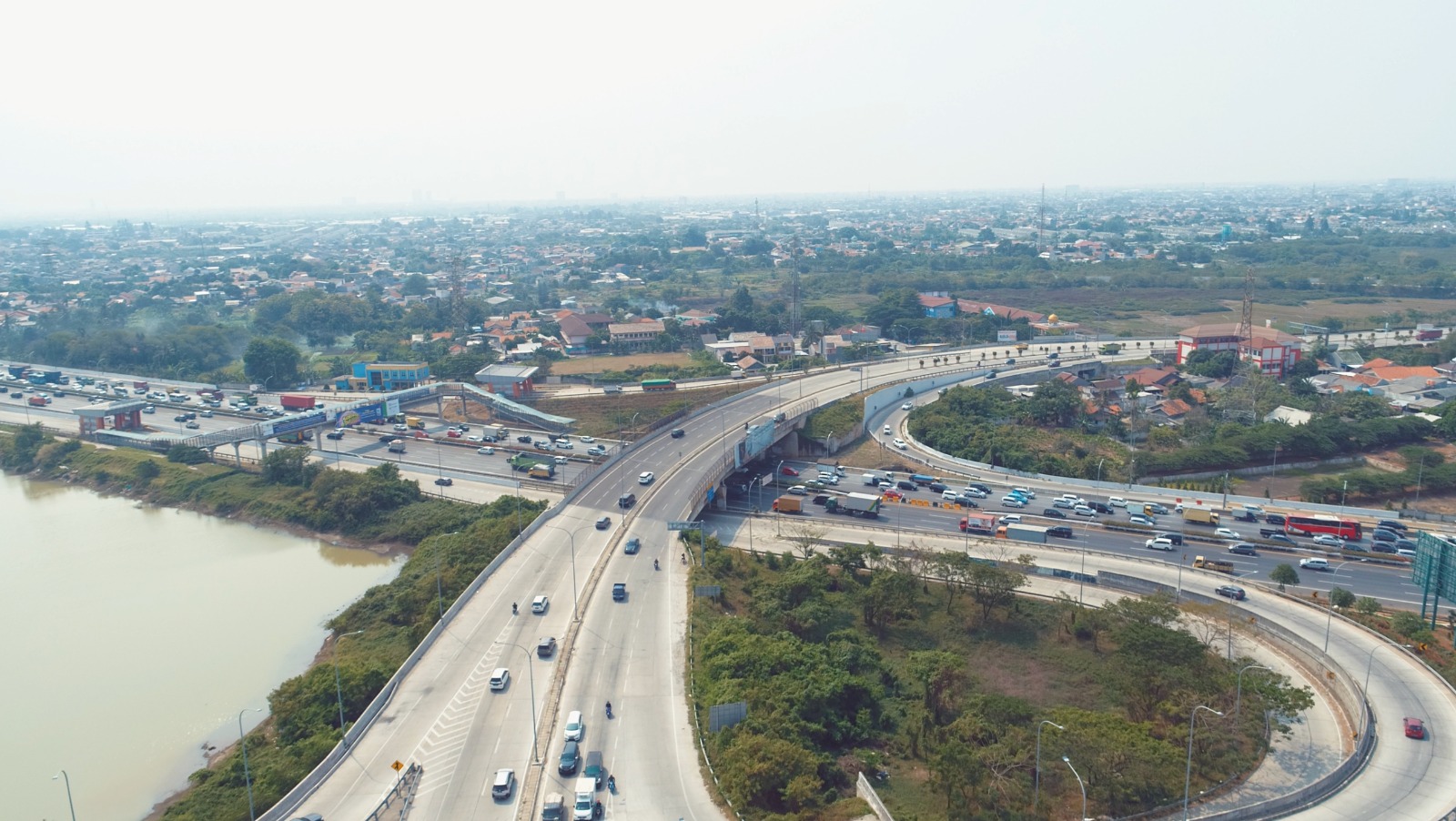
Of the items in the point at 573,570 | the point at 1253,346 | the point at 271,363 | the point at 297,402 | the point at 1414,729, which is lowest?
the point at 1414,729

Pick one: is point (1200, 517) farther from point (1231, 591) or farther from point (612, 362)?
point (612, 362)

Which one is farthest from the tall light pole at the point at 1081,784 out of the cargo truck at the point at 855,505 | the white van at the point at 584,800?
the cargo truck at the point at 855,505

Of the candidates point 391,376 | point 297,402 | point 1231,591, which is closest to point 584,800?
point 1231,591

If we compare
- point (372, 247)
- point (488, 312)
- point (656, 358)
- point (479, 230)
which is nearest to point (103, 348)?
point (488, 312)

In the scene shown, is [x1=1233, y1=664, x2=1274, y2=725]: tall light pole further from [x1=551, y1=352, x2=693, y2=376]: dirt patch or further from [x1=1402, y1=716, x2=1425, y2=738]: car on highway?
[x1=551, y1=352, x2=693, y2=376]: dirt patch

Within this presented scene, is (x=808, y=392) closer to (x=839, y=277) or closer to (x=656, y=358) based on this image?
(x=656, y=358)

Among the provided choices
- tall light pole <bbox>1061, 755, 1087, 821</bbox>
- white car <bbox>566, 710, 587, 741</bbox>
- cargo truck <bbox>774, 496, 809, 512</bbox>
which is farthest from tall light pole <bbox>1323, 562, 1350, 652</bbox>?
white car <bbox>566, 710, 587, 741</bbox>
